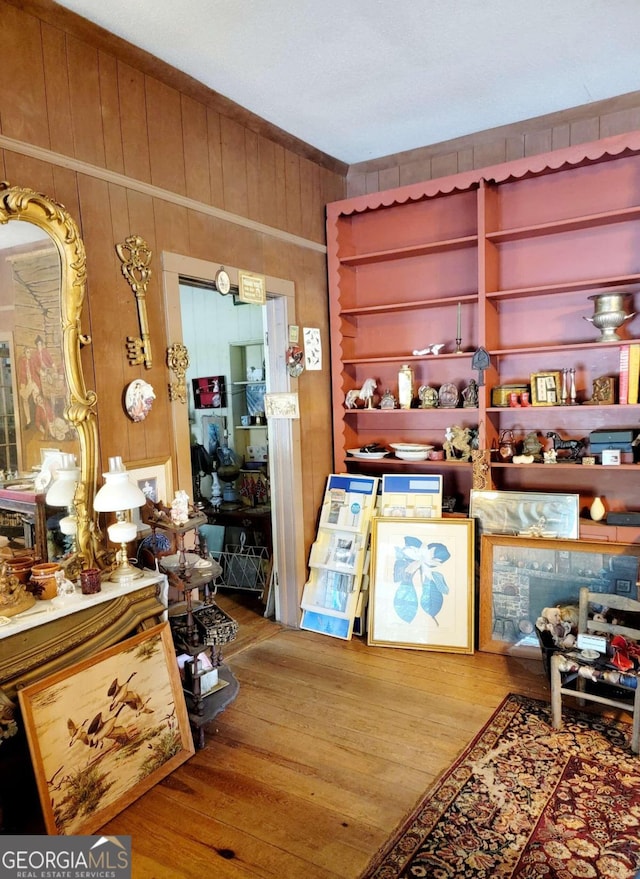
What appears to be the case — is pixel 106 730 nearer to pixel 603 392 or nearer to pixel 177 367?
pixel 177 367

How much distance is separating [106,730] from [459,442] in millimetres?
2447

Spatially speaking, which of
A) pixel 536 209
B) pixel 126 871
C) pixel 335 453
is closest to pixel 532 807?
pixel 126 871

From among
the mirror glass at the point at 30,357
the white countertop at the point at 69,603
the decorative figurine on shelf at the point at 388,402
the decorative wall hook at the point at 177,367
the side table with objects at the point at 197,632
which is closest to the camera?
the white countertop at the point at 69,603

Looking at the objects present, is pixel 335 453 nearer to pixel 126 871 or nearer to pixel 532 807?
pixel 532 807

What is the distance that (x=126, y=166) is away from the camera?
2.57 m

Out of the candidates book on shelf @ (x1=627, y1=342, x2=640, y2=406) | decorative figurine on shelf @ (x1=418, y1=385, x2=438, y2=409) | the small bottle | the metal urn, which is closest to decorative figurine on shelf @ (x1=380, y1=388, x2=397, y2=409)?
the small bottle

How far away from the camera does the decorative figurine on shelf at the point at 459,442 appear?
3.58 meters

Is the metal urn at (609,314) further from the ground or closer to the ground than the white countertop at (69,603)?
further from the ground

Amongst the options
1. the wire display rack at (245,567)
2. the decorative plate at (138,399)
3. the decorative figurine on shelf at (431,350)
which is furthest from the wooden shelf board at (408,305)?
the wire display rack at (245,567)

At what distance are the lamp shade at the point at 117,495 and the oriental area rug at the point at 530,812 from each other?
147 centimetres

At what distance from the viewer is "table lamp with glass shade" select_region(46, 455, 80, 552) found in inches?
90.1

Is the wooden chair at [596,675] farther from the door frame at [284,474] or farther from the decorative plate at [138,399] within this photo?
the decorative plate at [138,399]

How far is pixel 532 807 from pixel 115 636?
5.35ft

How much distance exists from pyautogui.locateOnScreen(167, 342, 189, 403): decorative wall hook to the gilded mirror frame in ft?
1.47
